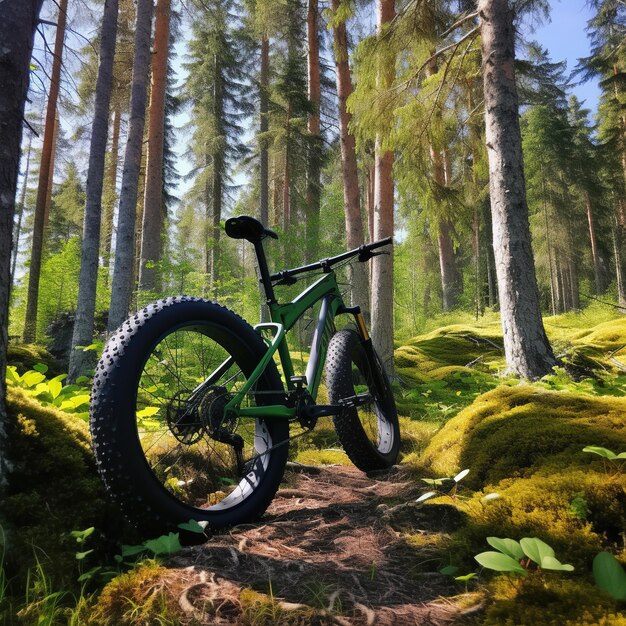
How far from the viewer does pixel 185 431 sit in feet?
5.98

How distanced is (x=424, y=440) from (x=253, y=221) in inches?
95.3

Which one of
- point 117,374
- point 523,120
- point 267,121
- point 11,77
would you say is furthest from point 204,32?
point 117,374

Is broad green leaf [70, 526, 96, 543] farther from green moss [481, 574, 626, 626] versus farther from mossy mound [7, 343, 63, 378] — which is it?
mossy mound [7, 343, 63, 378]

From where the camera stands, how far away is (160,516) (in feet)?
5.00

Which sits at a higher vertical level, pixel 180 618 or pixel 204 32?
pixel 204 32

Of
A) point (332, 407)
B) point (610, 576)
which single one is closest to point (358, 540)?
point (332, 407)

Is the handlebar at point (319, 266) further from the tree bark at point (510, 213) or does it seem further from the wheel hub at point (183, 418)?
the tree bark at point (510, 213)

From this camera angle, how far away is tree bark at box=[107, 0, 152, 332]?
738 centimetres

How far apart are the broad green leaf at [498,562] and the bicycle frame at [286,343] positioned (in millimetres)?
1124

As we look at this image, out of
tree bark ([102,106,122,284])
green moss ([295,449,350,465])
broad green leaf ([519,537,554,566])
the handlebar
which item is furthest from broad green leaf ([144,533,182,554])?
tree bark ([102,106,122,284])

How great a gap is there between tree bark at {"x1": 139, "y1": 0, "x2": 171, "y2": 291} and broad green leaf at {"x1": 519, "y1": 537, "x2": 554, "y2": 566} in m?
9.10

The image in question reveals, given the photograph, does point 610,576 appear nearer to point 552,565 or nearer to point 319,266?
point 552,565

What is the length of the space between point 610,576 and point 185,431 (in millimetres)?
1486

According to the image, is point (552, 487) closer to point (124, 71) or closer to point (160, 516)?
point (160, 516)
